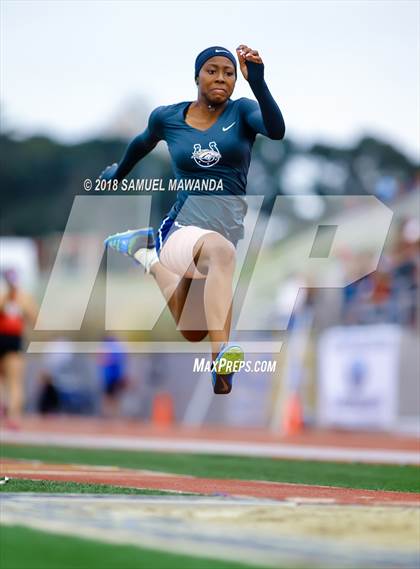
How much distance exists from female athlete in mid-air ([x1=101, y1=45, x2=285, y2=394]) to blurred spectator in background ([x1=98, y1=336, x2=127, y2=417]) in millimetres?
15307

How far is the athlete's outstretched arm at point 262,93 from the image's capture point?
589cm

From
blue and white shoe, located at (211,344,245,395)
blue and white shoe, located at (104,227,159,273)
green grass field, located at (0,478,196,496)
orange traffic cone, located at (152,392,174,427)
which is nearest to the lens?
green grass field, located at (0,478,196,496)

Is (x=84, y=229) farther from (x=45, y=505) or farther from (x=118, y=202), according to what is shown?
(x=45, y=505)

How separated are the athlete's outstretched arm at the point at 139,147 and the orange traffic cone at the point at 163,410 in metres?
14.5

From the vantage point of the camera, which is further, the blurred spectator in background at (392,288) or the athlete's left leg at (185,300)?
the blurred spectator in background at (392,288)

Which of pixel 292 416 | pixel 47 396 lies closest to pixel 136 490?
pixel 292 416

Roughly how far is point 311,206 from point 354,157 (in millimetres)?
18537

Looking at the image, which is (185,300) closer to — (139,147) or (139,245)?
(139,245)

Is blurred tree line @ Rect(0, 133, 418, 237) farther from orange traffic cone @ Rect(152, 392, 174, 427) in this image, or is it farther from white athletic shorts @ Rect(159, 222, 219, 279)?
white athletic shorts @ Rect(159, 222, 219, 279)

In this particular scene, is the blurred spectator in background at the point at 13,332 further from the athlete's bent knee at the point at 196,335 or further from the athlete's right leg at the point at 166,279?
the athlete's bent knee at the point at 196,335

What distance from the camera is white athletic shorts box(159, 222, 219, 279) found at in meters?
6.32

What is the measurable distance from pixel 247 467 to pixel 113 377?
527 inches

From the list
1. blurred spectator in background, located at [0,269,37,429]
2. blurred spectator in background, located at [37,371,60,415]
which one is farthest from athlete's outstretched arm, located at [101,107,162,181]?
blurred spectator in background, located at [37,371,60,415]

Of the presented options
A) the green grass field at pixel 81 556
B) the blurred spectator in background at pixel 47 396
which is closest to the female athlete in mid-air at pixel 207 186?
the green grass field at pixel 81 556
